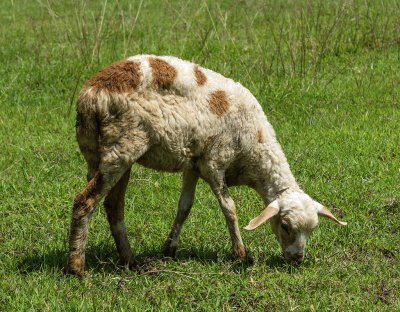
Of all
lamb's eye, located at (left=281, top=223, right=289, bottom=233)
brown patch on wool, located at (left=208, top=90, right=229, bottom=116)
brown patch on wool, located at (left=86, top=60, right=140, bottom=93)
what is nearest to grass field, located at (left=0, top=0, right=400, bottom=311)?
lamb's eye, located at (left=281, top=223, right=289, bottom=233)

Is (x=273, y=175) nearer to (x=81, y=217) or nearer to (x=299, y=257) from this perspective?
(x=299, y=257)

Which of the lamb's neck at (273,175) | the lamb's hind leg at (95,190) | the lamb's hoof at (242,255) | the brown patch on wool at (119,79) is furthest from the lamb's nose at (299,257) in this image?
the brown patch on wool at (119,79)

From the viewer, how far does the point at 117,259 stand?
19.4 feet

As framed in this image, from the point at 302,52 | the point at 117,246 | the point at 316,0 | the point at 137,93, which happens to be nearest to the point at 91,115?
the point at 137,93

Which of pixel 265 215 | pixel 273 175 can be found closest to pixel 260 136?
pixel 273 175

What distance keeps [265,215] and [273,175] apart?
1.49ft

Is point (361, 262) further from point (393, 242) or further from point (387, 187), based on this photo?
point (387, 187)

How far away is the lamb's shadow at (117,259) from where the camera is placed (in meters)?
5.66

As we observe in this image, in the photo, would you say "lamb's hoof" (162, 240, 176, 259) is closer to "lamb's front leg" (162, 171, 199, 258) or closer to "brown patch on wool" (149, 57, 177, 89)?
"lamb's front leg" (162, 171, 199, 258)

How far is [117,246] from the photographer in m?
5.79

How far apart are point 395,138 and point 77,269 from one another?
13.5ft

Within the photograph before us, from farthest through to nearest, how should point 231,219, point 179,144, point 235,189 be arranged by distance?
point 235,189 → point 231,219 → point 179,144

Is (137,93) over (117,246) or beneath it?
over

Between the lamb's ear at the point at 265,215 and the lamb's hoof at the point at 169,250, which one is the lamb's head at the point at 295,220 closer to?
the lamb's ear at the point at 265,215
